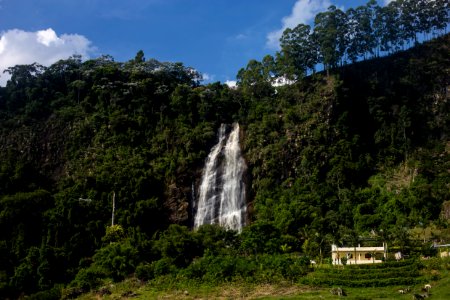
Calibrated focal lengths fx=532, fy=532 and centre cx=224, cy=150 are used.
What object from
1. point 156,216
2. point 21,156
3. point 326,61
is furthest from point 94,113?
point 326,61

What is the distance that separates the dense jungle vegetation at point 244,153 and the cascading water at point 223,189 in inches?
44.3

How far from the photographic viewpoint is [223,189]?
58.0 m

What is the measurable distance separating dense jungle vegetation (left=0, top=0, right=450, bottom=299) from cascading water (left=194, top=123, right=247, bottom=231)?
1.12 meters

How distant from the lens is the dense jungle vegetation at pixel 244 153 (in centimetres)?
4666

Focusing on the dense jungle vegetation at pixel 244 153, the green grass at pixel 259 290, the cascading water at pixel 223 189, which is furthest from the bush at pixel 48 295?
the cascading water at pixel 223 189

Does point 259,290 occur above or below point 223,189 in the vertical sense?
below

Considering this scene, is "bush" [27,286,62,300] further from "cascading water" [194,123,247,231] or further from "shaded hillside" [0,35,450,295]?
"cascading water" [194,123,247,231]

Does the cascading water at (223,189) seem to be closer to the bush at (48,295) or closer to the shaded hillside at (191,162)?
the shaded hillside at (191,162)

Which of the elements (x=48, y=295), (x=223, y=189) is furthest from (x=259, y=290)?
(x=223, y=189)

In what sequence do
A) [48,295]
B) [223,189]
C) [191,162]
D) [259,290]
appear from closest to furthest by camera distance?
1. [259,290]
2. [48,295]
3. [223,189]
4. [191,162]

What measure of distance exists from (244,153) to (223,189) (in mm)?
5621

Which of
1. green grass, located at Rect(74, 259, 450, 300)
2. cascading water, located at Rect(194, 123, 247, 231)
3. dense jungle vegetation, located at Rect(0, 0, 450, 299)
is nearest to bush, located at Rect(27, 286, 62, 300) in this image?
dense jungle vegetation, located at Rect(0, 0, 450, 299)

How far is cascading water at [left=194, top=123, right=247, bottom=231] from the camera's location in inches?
2216

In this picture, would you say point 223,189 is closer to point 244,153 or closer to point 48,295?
point 244,153
